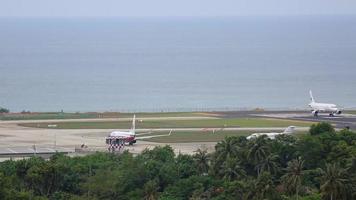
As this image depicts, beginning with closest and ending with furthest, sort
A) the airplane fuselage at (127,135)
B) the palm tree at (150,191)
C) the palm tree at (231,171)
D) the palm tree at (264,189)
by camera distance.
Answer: the palm tree at (264,189)
the palm tree at (150,191)
the palm tree at (231,171)
the airplane fuselage at (127,135)

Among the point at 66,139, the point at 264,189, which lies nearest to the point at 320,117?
the point at 66,139

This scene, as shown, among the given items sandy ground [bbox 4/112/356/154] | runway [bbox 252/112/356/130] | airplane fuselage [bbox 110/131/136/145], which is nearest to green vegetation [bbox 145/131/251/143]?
sandy ground [bbox 4/112/356/154]

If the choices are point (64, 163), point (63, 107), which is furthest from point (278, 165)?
point (63, 107)

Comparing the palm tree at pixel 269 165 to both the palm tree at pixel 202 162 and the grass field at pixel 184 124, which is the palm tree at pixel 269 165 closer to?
the palm tree at pixel 202 162

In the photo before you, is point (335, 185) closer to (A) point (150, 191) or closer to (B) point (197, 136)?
(A) point (150, 191)

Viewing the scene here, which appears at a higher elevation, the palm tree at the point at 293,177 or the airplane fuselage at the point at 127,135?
the airplane fuselage at the point at 127,135

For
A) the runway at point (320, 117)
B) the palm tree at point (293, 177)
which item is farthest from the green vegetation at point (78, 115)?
the palm tree at point (293, 177)

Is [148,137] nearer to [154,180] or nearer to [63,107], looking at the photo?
[154,180]
